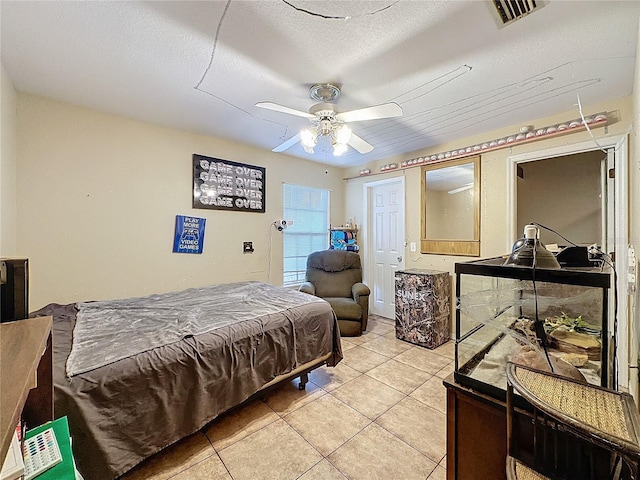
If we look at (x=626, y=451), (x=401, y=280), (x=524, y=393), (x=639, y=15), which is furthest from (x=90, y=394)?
(x=639, y=15)

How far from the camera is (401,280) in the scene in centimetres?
343

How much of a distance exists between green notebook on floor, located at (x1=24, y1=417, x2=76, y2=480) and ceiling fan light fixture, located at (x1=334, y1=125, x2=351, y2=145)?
216 cm

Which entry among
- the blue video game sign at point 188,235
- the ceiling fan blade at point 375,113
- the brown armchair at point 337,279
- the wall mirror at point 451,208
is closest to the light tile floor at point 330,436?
the brown armchair at point 337,279

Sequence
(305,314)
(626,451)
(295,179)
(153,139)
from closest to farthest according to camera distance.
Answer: (626,451)
(305,314)
(153,139)
(295,179)

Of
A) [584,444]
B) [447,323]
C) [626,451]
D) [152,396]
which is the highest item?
[626,451]

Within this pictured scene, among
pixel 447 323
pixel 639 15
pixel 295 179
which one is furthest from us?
pixel 295 179

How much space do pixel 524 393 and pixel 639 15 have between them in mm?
2066

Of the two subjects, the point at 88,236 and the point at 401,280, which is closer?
the point at 88,236

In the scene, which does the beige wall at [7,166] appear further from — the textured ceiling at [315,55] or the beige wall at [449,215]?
the beige wall at [449,215]

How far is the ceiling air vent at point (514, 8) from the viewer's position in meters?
1.31

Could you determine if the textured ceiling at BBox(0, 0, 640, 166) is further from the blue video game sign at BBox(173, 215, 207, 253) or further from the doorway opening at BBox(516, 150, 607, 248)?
the doorway opening at BBox(516, 150, 607, 248)

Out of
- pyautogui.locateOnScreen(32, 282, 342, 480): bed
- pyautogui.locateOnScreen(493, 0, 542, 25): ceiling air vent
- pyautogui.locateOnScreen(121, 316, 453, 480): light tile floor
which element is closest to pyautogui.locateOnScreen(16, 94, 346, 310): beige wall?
pyautogui.locateOnScreen(32, 282, 342, 480): bed

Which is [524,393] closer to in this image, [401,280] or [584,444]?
[584,444]

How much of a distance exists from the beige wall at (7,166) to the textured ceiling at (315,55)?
146 millimetres
